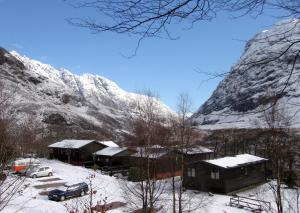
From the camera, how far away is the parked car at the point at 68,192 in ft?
96.8

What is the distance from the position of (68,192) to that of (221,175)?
1695 centimetres

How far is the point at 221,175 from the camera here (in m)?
36.5

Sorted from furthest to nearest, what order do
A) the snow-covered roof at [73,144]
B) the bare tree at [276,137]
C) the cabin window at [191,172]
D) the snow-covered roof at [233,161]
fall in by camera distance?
the snow-covered roof at [73,144] → the cabin window at [191,172] → the snow-covered roof at [233,161] → the bare tree at [276,137]

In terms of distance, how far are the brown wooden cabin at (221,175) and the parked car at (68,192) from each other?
42.8 feet

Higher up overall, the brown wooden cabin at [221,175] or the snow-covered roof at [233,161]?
the snow-covered roof at [233,161]

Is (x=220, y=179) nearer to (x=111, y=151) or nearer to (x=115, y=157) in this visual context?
(x=115, y=157)

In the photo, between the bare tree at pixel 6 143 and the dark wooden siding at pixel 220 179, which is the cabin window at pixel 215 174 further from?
the bare tree at pixel 6 143

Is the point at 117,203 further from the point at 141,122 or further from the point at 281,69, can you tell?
the point at 281,69

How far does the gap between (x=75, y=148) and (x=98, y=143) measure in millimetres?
4669

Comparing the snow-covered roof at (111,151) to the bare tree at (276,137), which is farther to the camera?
the snow-covered roof at (111,151)

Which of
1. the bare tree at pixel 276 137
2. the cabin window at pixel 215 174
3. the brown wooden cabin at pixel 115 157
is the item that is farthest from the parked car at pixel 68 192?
the brown wooden cabin at pixel 115 157

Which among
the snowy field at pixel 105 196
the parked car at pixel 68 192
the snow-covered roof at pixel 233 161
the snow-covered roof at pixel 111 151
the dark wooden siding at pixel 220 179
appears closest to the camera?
the snowy field at pixel 105 196

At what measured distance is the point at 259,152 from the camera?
5562 cm

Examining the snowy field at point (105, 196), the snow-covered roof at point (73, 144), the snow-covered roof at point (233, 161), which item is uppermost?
the snow-covered roof at point (73, 144)
